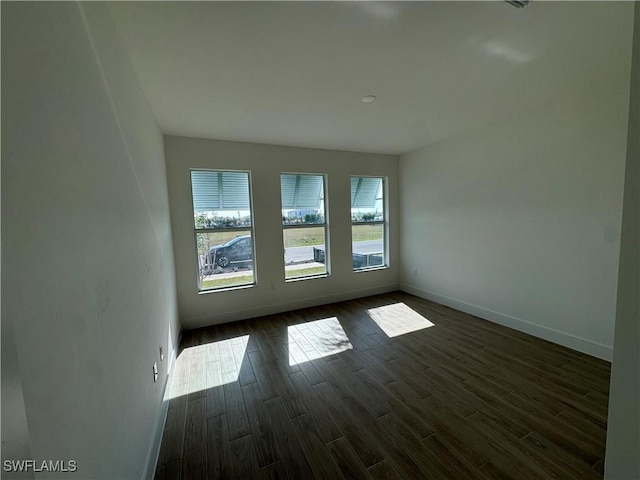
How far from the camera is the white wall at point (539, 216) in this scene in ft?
7.97

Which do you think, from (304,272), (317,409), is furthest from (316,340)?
(304,272)

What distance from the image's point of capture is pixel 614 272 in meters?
2.38

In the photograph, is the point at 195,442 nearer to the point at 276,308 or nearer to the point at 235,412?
the point at 235,412

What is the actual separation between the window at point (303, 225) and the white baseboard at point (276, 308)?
429 mm

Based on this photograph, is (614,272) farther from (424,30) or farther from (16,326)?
(16,326)

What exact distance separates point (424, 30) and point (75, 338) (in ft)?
7.49

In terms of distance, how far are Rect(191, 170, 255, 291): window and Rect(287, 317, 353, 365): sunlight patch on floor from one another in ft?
3.70

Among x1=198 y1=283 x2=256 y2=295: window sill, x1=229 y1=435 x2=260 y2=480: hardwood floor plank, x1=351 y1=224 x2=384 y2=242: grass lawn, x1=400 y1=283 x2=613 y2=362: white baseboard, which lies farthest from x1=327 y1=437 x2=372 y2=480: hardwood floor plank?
x1=351 y1=224 x2=384 y2=242: grass lawn

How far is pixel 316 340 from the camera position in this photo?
3.12 m

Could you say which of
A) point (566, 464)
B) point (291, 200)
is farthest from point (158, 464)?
point (291, 200)

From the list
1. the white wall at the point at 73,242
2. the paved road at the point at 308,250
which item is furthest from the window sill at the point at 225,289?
the white wall at the point at 73,242

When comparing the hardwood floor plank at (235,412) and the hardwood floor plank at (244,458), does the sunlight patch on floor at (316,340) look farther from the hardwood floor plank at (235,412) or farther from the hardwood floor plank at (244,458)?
the hardwood floor plank at (244,458)

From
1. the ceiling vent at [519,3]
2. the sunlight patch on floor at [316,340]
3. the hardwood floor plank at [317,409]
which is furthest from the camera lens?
the sunlight patch on floor at [316,340]

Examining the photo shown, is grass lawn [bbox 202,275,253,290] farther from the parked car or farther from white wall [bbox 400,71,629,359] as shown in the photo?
white wall [bbox 400,71,629,359]
